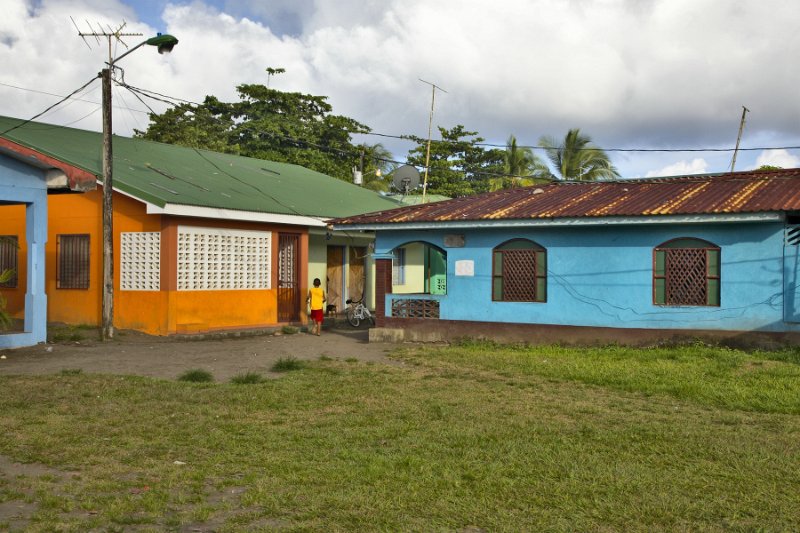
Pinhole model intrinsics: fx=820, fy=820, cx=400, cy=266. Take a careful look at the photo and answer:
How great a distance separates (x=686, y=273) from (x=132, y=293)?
11953 millimetres

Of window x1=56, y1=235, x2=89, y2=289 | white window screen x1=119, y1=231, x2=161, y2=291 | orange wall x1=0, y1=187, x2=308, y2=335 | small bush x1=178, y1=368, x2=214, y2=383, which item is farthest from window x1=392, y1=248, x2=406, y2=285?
small bush x1=178, y1=368, x2=214, y2=383

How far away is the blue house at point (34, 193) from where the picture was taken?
14836mm

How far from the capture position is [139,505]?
5.64 meters

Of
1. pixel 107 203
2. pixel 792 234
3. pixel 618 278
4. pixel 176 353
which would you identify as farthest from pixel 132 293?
pixel 792 234

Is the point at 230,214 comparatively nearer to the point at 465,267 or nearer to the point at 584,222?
the point at 465,267

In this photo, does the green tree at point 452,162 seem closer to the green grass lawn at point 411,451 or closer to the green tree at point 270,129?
the green tree at point 270,129

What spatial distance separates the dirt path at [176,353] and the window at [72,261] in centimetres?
202

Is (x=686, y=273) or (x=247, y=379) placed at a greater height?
(x=686, y=273)

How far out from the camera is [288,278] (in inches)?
864

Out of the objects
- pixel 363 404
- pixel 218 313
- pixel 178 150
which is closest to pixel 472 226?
pixel 218 313

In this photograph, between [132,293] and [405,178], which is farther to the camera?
[405,178]

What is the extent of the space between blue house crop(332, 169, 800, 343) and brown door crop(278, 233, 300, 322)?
323 cm

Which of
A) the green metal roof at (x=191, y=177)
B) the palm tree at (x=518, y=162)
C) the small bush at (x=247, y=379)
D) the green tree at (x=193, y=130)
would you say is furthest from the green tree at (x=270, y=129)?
the small bush at (x=247, y=379)

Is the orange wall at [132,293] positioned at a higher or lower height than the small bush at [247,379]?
higher
